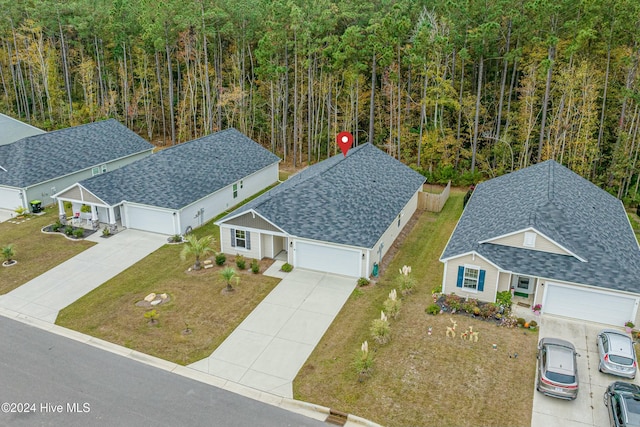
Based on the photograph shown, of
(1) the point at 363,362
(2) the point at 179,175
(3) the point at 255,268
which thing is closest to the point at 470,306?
(1) the point at 363,362

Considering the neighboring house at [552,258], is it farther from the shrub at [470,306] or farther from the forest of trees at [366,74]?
the forest of trees at [366,74]

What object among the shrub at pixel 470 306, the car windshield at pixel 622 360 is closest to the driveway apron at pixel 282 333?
the shrub at pixel 470 306

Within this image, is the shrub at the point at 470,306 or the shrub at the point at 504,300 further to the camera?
the shrub at the point at 504,300

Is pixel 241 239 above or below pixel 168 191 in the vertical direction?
below

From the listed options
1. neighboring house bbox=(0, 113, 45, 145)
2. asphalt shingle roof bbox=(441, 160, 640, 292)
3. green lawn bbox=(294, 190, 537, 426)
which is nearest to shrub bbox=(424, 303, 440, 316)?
green lawn bbox=(294, 190, 537, 426)

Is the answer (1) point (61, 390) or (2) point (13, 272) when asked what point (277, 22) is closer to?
(2) point (13, 272)

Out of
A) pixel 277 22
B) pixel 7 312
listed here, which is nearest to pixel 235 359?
pixel 7 312

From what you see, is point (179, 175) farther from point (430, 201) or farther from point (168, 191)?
point (430, 201)
